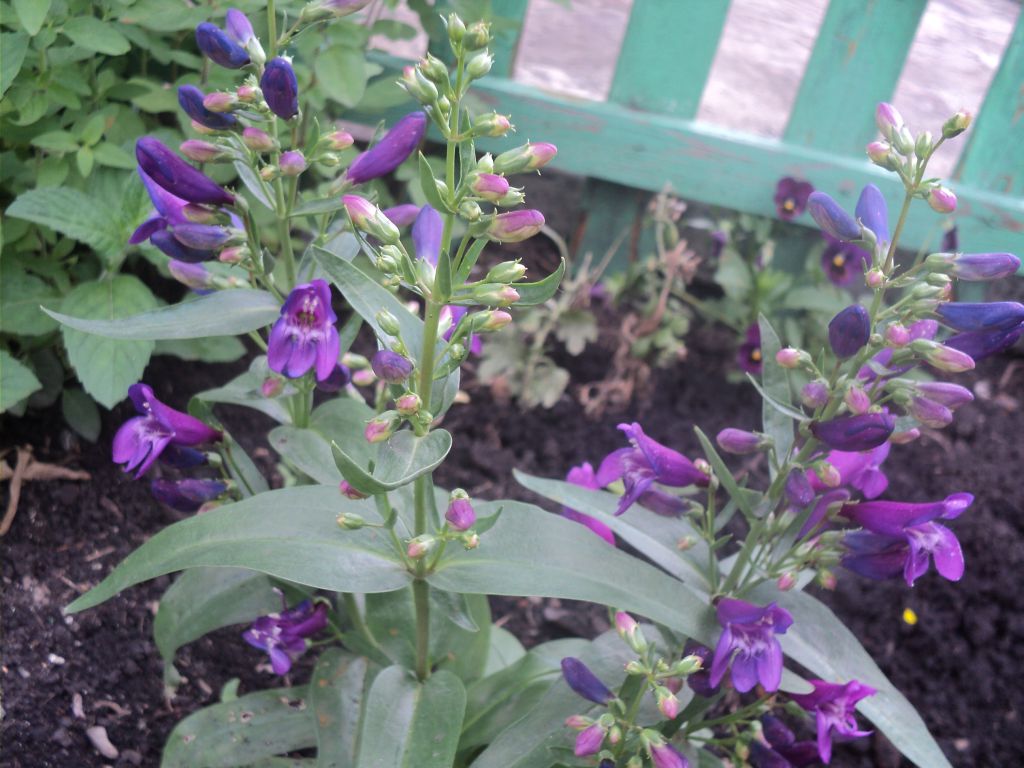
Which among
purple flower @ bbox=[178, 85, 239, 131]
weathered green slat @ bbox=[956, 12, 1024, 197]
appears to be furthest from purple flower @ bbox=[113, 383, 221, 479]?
weathered green slat @ bbox=[956, 12, 1024, 197]

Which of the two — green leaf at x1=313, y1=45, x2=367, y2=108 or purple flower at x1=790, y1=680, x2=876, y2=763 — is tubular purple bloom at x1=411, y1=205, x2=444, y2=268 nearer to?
purple flower at x1=790, y1=680, x2=876, y2=763

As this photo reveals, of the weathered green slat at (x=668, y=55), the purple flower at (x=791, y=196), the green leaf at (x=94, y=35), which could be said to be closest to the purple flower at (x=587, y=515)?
the green leaf at (x=94, y=35)

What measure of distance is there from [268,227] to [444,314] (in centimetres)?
143

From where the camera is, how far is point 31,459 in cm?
246

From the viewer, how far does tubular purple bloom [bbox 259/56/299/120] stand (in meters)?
1.39

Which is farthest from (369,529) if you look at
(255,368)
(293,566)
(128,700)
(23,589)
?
(23,589)

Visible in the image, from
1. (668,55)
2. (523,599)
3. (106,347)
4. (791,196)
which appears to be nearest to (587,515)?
(523,599)

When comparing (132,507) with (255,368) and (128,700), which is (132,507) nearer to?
(128,700)

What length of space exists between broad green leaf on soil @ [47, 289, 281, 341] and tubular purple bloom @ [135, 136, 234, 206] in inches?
6.3

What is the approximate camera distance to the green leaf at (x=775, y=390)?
→ 1.55 m

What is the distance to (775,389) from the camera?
61.4 inches

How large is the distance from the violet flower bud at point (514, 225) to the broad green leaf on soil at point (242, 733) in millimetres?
1010

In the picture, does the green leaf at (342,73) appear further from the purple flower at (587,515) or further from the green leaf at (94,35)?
the purple flower at (587,515)

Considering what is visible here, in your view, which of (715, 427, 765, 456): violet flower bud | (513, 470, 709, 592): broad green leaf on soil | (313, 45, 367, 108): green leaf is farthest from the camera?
(313, 45, 367, 108): green leaf
